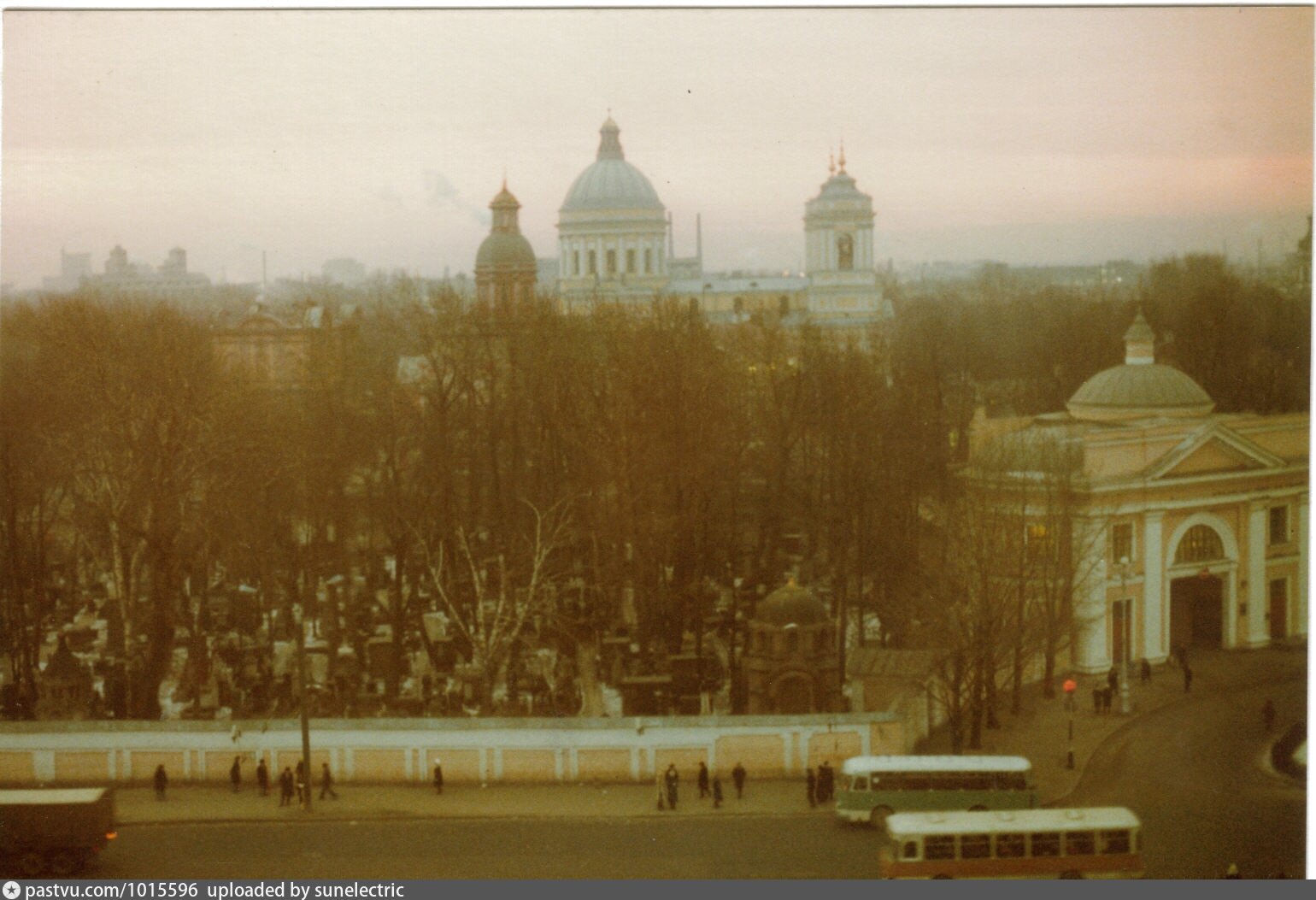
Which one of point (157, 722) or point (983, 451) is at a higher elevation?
point (983, 451)

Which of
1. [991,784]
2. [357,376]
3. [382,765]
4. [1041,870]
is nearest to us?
[1041,870]

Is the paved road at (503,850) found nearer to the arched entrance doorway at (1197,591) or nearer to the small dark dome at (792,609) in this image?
the small dark dome at (792,609)

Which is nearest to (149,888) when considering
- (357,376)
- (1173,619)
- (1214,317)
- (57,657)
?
(57,657)

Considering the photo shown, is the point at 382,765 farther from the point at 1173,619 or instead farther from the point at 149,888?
the point at 1173,619

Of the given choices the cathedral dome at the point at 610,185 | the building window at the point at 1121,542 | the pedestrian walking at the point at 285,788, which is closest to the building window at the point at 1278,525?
the building window at the point at 1121,542

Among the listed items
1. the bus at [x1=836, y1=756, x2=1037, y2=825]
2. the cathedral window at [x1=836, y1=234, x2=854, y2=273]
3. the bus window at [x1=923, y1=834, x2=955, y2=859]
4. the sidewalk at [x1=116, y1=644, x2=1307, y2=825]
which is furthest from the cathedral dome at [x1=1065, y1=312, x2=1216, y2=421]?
the bus window at [x1=923, y1=834, x2=955, y2=859]

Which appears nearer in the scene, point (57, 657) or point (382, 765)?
point (382, 765)

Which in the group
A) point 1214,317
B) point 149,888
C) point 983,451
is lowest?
point 149,888
